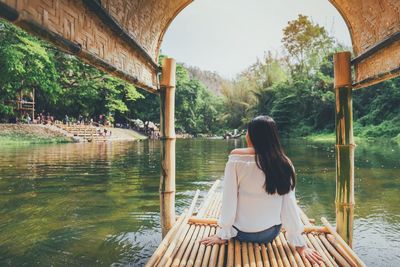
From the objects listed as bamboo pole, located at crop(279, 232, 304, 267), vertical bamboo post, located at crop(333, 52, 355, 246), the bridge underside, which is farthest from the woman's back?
the bridge underside

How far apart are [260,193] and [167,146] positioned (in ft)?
5.10

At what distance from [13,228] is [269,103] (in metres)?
32.9

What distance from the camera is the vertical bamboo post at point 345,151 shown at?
3391mm

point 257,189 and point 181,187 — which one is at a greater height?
point 257,189

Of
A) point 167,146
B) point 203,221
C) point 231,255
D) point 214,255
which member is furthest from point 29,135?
point 231,255

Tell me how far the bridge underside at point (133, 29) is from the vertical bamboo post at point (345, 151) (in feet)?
0.44

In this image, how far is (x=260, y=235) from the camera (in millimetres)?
2586

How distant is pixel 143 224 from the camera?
501 cm

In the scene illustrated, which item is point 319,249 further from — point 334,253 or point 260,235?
point 260,235

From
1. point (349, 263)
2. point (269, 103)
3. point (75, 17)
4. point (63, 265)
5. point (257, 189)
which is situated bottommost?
point (63, 265)

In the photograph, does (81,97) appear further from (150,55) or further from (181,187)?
(150,55)

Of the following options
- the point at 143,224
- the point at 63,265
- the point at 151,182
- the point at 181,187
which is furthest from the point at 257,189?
the point at 151,182

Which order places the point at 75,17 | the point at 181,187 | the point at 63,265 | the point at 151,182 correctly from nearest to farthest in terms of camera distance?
the point at 75,17 < the point at 63,265 < the point at 181,187 < the point at 151,182

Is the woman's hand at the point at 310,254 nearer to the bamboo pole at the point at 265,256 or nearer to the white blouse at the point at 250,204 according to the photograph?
the white blouse at the point at 250,204
